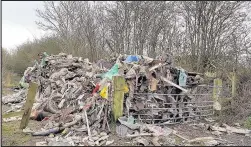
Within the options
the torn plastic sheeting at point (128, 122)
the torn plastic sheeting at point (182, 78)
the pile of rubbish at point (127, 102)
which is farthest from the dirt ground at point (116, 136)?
the torn plastic sheeting at point (182, 78)

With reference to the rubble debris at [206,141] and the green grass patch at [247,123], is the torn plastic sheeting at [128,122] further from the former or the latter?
the green grass patch at [247,123]

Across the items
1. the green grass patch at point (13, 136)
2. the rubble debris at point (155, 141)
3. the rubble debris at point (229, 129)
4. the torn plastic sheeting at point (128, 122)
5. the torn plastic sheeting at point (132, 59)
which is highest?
the torn plastic sheeting at point (132, 59)

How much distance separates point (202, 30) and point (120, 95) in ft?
16.9

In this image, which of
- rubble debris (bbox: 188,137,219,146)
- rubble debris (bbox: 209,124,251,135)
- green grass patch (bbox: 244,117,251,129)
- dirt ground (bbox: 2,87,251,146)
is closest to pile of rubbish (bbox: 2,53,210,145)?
dirt ground (bbox: 2,87,251,146)

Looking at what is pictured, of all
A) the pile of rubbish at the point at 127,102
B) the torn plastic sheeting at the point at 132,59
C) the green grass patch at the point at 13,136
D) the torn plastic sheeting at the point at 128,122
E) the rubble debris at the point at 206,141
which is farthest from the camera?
the torn plastic sheeting at the point at 132,59

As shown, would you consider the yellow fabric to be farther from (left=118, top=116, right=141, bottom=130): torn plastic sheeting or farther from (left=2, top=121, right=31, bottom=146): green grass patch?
(left=2, top=121, right=31, bottom=146): green grass patch

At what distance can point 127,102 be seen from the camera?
22.0ft

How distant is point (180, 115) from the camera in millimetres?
7523

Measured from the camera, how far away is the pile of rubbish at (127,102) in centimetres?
612

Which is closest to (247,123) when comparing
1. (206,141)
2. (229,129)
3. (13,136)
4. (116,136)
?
(229,129)

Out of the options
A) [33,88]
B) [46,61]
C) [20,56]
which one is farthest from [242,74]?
[20,56]

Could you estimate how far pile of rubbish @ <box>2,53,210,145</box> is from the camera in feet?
20.1

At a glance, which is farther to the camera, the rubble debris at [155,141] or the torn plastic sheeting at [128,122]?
the torn plastic sheeting at [128,122]

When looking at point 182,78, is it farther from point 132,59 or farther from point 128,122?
point 128,122
